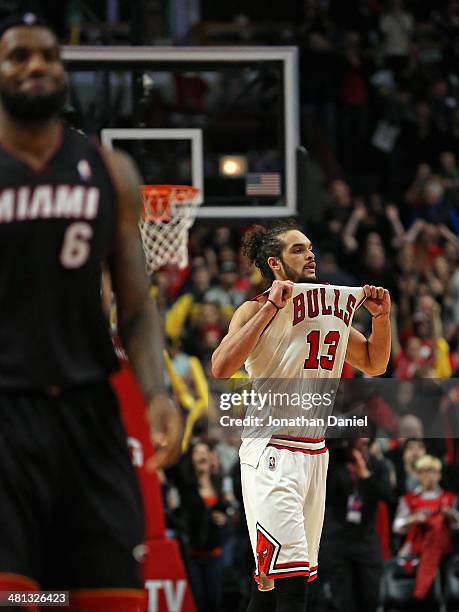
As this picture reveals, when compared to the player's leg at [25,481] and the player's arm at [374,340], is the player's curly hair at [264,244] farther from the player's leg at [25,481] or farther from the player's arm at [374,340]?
the player's leg at [25,481]

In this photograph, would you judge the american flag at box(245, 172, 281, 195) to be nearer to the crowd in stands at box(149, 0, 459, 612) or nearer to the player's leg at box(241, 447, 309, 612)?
the crowd in stands at box(149, 0, 459, 612)

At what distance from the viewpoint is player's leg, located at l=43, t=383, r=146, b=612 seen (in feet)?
12.5

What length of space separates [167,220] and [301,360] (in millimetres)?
3638

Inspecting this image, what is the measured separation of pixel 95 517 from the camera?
381 centimetres

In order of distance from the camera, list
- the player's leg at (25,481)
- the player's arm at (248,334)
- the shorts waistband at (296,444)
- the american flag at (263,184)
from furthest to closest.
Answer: the american flag at (263,184) → the shorts waistband at (296,444) → the player's arm at (248,334) → the player's leg at (25,481)

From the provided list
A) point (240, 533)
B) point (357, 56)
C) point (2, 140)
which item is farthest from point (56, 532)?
point (357, 56)

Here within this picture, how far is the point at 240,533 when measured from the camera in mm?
10859

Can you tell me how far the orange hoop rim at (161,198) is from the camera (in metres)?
9.71

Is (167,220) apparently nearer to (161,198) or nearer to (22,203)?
(161,198)

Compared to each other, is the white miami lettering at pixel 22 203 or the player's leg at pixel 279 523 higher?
the white miami lettering at pixel 22 203

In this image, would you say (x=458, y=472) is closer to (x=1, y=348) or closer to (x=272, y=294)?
(x=272, y=294)

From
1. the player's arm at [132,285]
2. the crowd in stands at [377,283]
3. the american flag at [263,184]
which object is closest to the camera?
the player's arm at [132,285]

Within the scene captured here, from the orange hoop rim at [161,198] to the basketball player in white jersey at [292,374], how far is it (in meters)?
3.11

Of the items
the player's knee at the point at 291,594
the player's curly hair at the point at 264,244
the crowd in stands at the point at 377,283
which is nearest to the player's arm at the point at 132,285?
the player's curly hair at the point at 264,244
